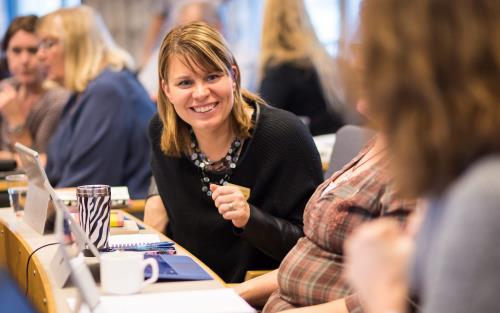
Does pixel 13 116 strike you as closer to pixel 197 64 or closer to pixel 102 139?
pixel 102 139

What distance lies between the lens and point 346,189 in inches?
72.1

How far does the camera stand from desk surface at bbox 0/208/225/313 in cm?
172

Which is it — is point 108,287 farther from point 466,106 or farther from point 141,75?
point 141,75

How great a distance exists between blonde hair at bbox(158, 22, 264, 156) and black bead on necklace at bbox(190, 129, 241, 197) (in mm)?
29

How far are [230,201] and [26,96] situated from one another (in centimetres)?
306

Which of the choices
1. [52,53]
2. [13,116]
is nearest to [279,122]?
[52,53]

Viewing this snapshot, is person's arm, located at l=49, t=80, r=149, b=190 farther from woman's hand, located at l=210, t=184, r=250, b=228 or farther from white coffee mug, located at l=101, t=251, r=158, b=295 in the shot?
white coffee mug, located at l=101, t=251, r=158, b=295

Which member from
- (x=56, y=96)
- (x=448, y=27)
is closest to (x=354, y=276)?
(x=448, y=27)

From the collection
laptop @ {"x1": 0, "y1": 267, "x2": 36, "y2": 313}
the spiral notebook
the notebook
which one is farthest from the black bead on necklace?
laptop @ {"x1": 0, "y1": 267, "x2": 36, "y2": 313}

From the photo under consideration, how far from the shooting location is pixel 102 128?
147 inches

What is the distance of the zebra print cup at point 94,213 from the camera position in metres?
2.05

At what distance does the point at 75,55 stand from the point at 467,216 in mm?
3323

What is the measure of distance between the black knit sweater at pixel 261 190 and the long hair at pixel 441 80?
4.84 feet

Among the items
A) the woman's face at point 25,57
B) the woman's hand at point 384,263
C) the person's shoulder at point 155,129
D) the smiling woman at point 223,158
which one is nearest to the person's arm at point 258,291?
the smiling woman at point 223,158
